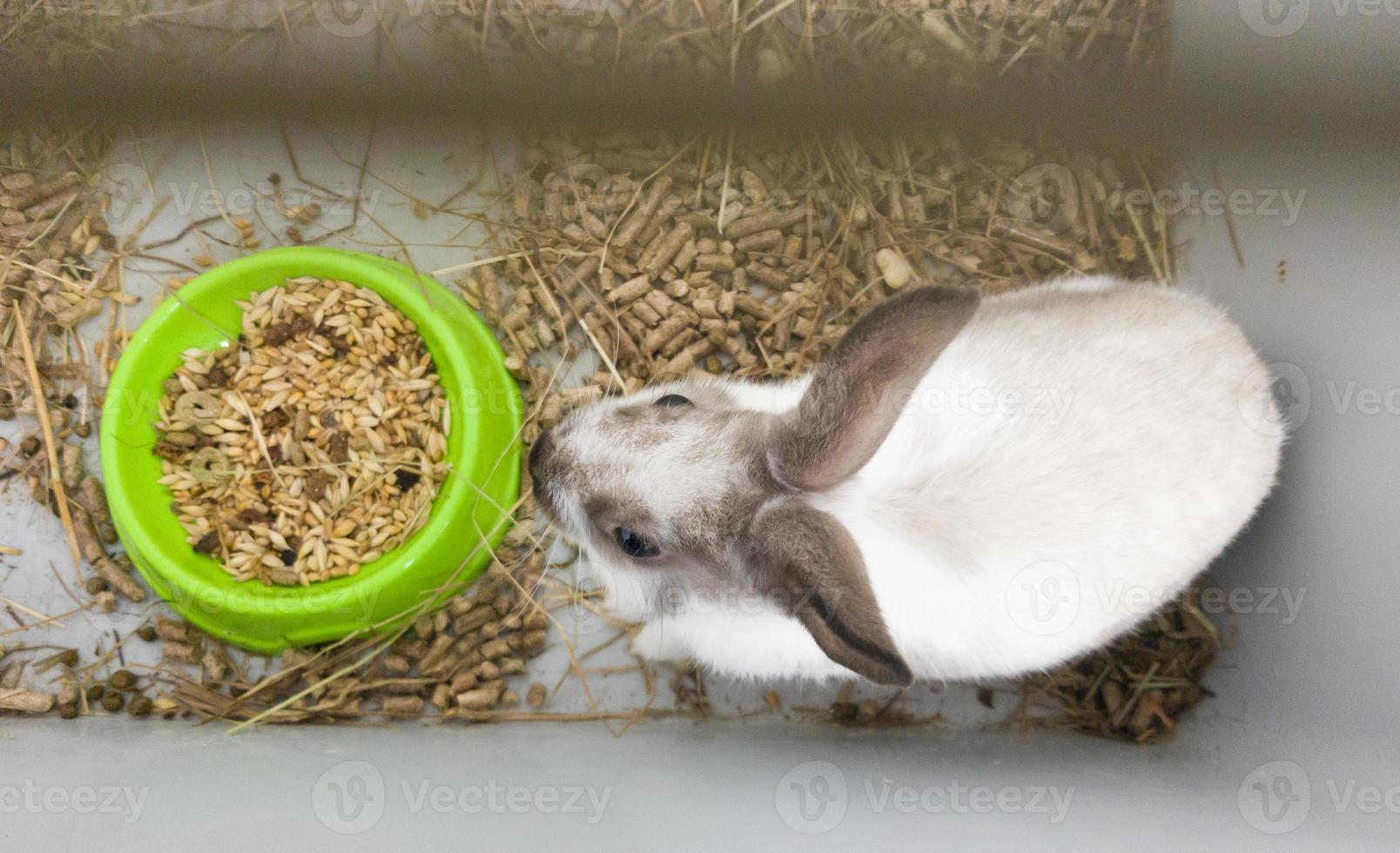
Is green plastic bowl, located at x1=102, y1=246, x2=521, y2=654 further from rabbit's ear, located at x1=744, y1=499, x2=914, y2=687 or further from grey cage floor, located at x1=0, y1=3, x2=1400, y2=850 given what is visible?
rabbit's ear, located at x1=744, y1=499, x2=914, y2=687

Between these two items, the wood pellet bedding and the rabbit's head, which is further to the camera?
the wood pellet bedding

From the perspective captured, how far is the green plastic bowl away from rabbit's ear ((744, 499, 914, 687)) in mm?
1260

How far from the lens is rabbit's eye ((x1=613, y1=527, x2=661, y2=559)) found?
2.68 meters

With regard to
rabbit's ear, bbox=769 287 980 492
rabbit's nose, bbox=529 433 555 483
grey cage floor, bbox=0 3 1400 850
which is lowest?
grey cage floor, bbox=0 3 1400 850

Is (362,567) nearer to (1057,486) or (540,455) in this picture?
(540,455)

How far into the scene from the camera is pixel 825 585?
2.06 m

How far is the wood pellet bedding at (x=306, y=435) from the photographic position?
129 inches

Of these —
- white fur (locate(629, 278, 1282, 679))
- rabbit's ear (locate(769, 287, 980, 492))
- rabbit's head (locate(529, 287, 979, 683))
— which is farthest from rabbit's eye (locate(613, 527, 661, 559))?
rabbit's ear (locate(769, 287, 980, 492))

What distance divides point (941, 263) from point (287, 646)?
2.89 metres

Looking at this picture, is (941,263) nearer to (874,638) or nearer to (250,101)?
(874,638)

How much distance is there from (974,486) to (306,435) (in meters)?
2.38

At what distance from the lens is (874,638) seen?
194 centimetres

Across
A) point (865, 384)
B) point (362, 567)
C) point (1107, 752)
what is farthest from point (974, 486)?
point (362, 567)

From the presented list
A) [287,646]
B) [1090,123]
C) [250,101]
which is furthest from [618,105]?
[287,646]
